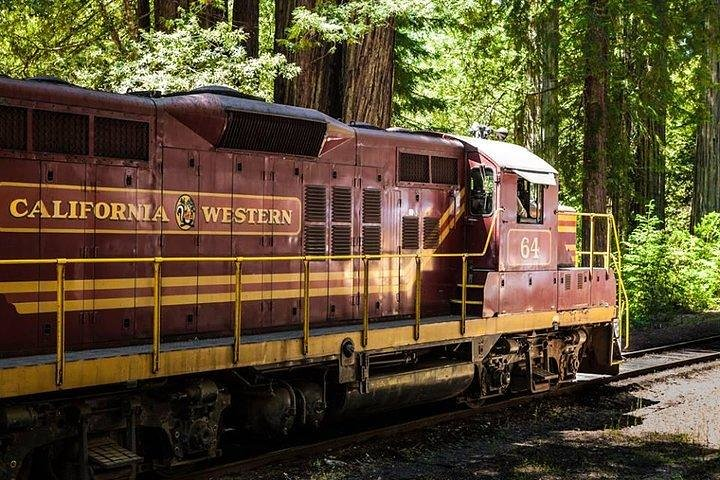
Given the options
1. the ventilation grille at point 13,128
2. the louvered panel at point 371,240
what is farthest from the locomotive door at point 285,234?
the ventilation grille at point 13,128

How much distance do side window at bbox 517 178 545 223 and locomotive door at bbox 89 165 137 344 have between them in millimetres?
5564

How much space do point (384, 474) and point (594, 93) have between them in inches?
446

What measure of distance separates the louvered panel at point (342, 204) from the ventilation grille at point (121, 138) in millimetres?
2538

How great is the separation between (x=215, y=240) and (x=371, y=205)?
2.37 meters

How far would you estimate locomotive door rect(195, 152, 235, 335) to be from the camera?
8.16 m

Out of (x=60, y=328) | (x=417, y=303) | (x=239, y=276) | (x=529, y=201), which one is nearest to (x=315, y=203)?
(x=417, y=303)

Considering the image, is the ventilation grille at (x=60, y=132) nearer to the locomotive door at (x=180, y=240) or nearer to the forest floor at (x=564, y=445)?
the locomotive door at (x=180, y=240)

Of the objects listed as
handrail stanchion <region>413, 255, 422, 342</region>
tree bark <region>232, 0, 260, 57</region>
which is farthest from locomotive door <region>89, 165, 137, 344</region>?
tree bark <region>232, 0, 260, 57</region>

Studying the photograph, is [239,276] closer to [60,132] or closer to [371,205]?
[60,132]

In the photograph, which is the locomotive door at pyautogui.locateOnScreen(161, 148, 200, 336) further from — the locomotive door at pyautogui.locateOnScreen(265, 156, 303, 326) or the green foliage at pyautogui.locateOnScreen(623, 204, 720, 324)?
the green foliage at pyautogui.locateOnScreen(623, 204, 720, 324)

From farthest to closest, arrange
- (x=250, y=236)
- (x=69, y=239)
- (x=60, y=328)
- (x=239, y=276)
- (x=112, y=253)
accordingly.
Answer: (x=250, y=236) < (x=239, y=276) < (x=112, y=253) < (x=69, y=239) < (x=60, y=328)

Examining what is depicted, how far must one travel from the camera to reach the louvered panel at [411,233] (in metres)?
10.5

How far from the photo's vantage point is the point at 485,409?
418 inches

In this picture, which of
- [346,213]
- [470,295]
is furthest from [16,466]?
[470,295]
